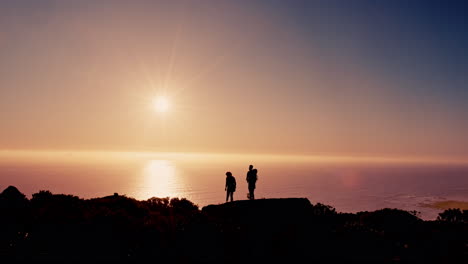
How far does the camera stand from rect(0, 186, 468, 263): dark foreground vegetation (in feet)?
41.2

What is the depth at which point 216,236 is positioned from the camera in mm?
14906

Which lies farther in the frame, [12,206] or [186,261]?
[12,206]

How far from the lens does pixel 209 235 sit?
15094mm

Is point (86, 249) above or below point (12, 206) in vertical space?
below

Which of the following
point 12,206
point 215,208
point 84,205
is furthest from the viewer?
point 215,208

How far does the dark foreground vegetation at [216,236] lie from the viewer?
1255 centimetres

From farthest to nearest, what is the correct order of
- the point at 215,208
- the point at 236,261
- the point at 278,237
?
the point at 215,208
the point at 278,237
the point at 236,261

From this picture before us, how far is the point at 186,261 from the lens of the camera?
12.1 metres

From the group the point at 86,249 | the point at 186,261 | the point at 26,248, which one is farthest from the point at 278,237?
the point at 26,248

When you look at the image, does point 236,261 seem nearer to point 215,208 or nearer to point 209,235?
point 209,235

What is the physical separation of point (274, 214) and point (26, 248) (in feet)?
40.7

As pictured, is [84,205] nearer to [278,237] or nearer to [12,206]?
[12,206]

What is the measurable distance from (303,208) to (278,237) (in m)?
5.66

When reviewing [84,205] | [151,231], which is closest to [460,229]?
[151,231]
